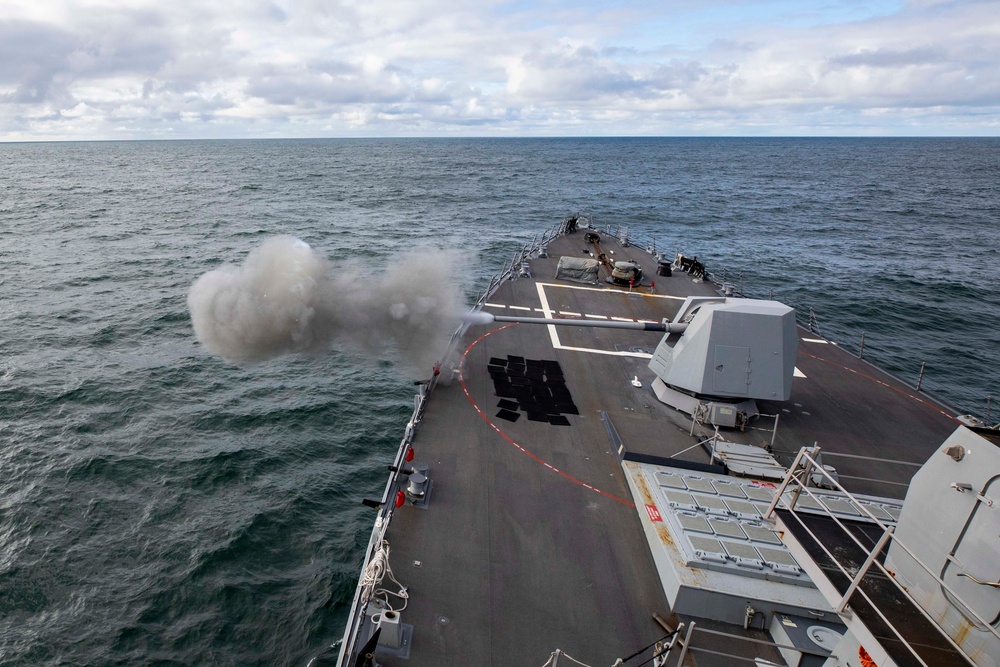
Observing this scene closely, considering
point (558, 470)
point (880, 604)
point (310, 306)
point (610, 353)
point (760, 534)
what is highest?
point (880, 604)

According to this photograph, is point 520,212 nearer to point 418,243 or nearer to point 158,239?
point 418,243

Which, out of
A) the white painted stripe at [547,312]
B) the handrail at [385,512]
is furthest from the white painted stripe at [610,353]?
the handrail at [385,512]

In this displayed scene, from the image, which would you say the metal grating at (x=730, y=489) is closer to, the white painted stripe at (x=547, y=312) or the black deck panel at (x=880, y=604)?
the black deck panel at (x=880, y=604)

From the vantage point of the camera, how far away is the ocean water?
13.8 m

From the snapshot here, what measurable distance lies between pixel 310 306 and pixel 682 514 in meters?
10.8

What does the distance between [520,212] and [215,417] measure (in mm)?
52856

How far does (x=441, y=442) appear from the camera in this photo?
13.4 metres

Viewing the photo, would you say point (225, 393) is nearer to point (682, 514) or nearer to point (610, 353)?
point (610, 353)

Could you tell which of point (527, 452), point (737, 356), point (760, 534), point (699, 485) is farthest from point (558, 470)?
point (737, 356)

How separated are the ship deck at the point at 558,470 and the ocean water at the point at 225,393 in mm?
3135

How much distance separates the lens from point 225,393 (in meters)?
23.9

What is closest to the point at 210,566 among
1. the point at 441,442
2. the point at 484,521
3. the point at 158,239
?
the point at 441,442

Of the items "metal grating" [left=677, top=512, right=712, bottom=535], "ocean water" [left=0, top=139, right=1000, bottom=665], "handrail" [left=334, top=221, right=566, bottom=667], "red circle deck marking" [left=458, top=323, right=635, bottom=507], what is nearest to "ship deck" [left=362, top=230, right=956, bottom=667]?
"red circle deck marking" [left=458, top=323, right=635, bottom=507]

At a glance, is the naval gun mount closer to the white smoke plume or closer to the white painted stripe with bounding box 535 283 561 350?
the white smoke plume
